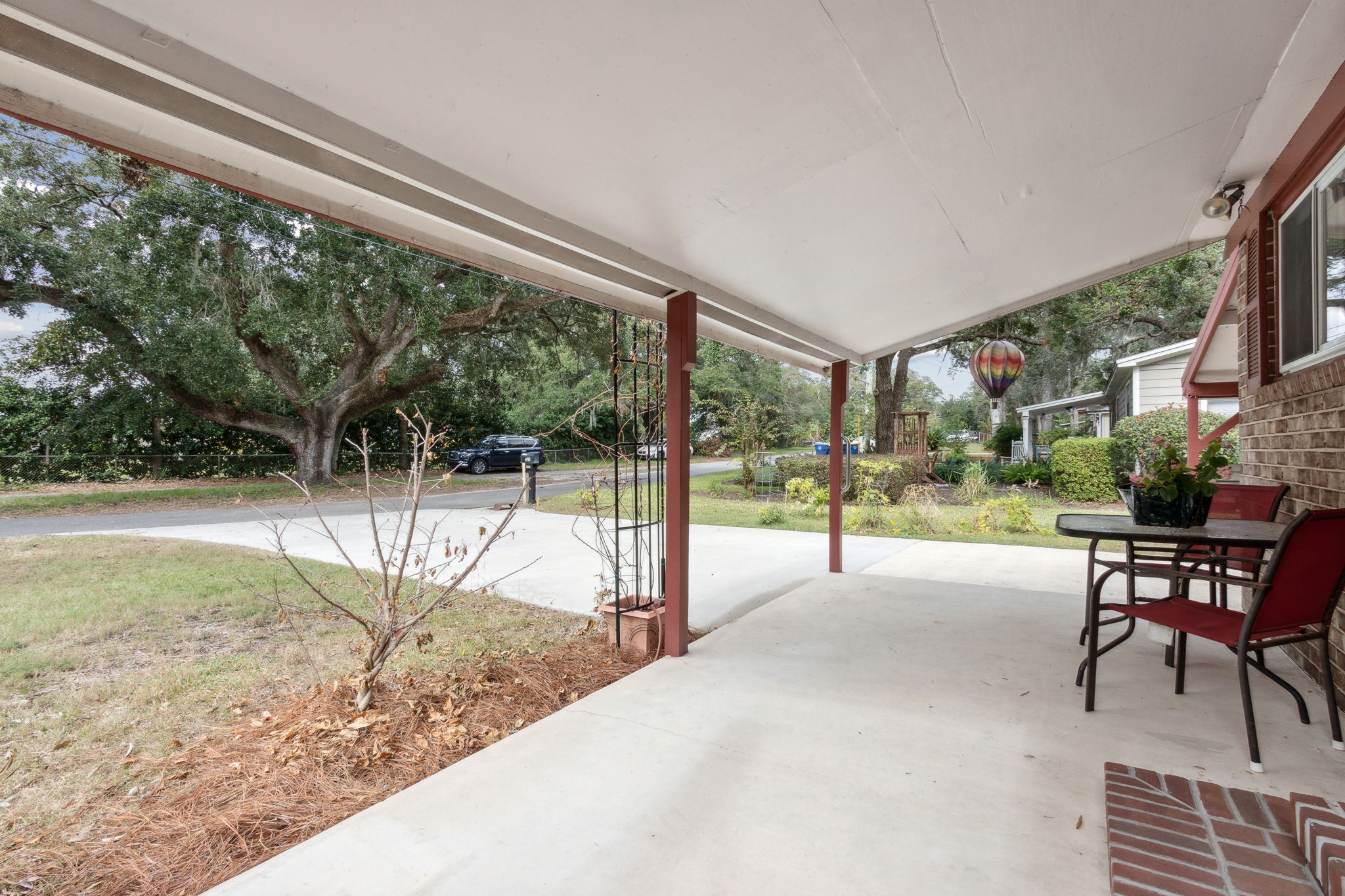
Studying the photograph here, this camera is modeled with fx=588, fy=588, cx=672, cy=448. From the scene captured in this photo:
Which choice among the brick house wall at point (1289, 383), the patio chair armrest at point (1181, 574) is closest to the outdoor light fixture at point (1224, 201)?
the brick house wall at point (1289, 383)

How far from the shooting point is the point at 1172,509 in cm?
262

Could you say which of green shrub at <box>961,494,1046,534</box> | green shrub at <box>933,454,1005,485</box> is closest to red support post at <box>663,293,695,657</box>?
green shrub at <box>961,494,1046,534</box>

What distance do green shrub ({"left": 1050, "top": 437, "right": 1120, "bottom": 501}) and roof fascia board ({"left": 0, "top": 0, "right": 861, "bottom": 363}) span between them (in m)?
10.2

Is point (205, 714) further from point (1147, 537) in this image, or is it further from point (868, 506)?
point (868, 506)

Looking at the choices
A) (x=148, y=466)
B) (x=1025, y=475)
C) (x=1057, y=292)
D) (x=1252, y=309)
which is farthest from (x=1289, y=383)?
(x=148, y=466)

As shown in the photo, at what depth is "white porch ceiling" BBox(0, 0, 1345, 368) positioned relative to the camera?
1.30 meters

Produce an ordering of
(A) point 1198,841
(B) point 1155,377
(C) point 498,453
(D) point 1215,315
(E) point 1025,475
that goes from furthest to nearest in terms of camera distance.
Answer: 1. (C) point 498,453
2. (E) point 1025,475
3. (B) point 1155,377
4. (D) point 1215,315
5. (A) point 1198,841

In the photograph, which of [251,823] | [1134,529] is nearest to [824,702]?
[1134,529]

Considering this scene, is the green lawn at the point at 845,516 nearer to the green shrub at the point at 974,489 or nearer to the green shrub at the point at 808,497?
the green shrub at the point at 808,497

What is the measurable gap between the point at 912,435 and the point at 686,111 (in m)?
14.0

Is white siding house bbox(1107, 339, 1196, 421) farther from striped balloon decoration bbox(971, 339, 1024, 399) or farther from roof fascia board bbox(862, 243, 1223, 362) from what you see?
roof fascia board bbox(862, 243, 1223, 362)

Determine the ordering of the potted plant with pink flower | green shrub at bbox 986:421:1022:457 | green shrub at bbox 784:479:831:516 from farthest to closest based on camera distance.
→ green shrub at bbox 986:421:1022:457 < green shrub at bbox 784:479:831:516 < the potted plant with pink flower

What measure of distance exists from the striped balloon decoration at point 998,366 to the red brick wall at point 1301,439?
5.47 meters

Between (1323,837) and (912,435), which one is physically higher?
(912,435)
